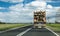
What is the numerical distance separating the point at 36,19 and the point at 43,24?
191 centimetres

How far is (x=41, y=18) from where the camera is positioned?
51344 mm

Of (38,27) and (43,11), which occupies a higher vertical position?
(43,11)

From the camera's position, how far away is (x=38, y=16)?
51.2 meters

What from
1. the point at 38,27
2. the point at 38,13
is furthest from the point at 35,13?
the point at 38,27

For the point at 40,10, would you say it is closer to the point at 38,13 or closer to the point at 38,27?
the point at 38,13

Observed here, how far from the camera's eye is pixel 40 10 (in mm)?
50688

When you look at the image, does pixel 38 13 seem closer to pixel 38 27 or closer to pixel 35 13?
pixel 35 13

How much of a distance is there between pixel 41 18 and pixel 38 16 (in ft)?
2.61

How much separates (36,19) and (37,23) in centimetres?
95

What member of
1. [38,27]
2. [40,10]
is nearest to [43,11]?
[40,10]

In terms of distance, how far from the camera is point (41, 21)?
51562 mm

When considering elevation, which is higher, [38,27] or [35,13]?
[35,13]

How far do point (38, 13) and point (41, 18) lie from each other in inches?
54.5

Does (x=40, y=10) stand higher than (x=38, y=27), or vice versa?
(x=40, y=10)
